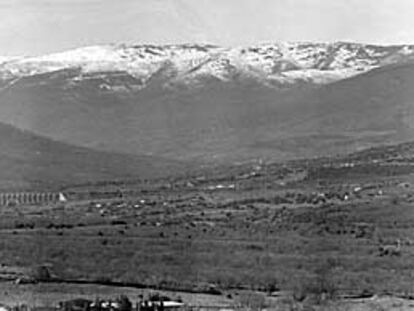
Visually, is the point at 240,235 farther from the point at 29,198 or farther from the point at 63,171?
the point at 63,171

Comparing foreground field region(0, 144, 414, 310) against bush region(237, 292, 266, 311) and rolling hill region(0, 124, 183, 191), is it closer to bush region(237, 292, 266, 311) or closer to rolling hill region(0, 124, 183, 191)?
bush region(237, 292, 266, 311)

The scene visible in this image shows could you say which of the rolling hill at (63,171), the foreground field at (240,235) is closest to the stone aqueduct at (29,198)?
the foreground field at (240,235)

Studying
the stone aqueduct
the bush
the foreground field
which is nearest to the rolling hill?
the stone aqueduct

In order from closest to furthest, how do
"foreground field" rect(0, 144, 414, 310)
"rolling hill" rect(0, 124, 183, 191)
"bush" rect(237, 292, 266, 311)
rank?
"bush" rect(237, 292, 266, 311)
"foreground field" rect(0, 144, 414, 310)
"rolling hill" rect(0, 124, 183, 191)

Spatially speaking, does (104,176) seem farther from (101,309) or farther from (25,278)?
(101,309)

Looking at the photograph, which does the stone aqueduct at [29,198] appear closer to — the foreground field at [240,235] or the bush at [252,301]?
the foreground field at [240,235]

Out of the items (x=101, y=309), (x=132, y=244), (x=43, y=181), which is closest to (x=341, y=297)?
(x=101, y=309)
